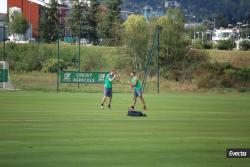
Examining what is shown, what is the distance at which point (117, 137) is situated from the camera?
2339cm

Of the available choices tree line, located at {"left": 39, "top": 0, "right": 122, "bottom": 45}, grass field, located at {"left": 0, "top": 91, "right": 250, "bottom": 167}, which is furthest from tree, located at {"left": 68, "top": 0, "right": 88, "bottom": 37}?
grass field, located at {"left": 0, "top": 91, "right": 250, "bottom": 167}

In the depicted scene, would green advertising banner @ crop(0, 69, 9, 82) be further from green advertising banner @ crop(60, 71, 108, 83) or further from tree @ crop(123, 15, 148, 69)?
tree @ crop(123, 15, 148, 69)

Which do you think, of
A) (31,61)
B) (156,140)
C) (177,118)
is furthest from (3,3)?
(156,140)

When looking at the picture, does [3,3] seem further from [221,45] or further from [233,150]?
[233,150]

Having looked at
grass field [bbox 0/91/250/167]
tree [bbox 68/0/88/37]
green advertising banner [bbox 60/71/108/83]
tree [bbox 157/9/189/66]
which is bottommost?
green advertising banner [bbox 60/71/108/83]

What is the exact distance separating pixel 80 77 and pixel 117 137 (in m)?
35.2

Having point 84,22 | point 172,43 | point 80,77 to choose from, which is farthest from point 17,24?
point 80,77

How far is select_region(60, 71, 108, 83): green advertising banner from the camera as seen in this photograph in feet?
192

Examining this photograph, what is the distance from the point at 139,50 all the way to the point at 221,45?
45545mm

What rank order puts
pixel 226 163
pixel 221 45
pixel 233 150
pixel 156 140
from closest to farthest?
pixel 226 163 < pixel 233 150 < pixel 156 140 < pixel 221 45

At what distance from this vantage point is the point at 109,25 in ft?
341

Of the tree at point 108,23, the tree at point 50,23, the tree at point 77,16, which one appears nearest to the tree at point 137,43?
the tree at point 108,23

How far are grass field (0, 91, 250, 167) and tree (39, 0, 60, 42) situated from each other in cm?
5837

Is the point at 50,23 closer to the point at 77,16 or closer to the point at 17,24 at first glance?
the point at 17,24
